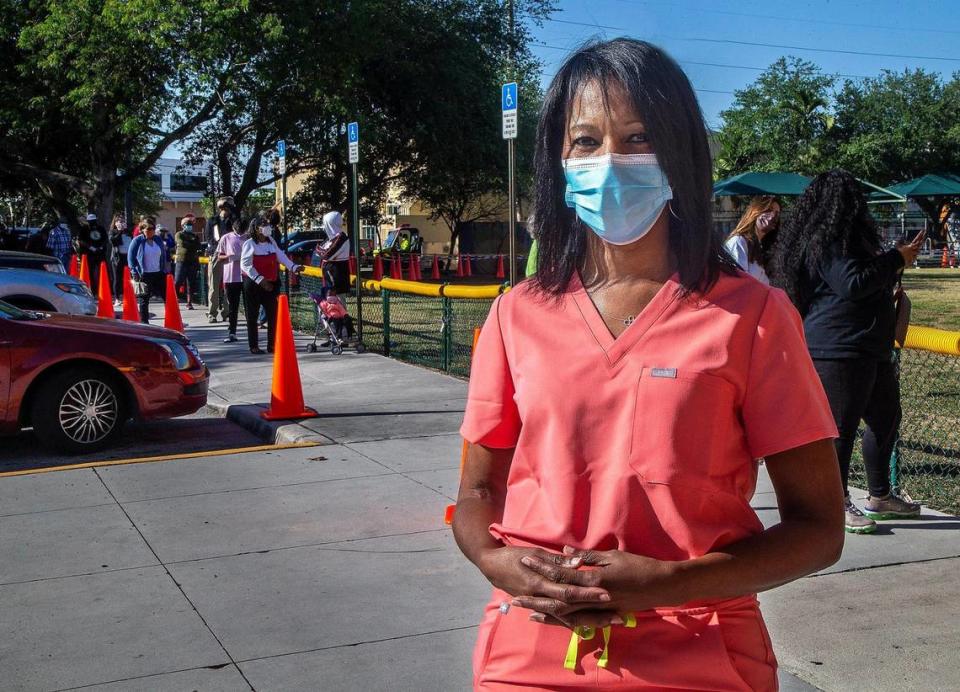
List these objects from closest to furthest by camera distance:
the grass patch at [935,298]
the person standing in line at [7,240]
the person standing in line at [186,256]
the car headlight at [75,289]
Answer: the car headlight at [75,289]
the grass patch at [935,298]
the person standing in line at [186,256]
the person standing in line at [7,240]

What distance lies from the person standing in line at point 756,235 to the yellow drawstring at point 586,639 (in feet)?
19.0

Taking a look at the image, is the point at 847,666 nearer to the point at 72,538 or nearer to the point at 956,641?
the point at 956,641

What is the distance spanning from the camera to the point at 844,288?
5.73 metres

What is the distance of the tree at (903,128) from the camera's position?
2101 inches

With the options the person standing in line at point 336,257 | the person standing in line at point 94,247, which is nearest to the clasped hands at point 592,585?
the person standing in line at point 336,257

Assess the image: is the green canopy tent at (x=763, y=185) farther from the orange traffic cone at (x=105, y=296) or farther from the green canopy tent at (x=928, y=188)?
the green canopy tent at (x=928, y=188)

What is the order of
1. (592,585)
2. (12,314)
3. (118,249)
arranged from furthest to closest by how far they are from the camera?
(118,249) → (12,314) → (592,585)

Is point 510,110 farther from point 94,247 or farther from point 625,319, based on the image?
point 94,247

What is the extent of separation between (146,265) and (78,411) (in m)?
9.94

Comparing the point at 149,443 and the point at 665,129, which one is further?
the point at 149,443

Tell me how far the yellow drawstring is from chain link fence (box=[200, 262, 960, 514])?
5317 millimetres

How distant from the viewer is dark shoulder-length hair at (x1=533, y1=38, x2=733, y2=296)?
1863mm

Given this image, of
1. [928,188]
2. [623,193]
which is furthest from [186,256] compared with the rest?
[928,188]

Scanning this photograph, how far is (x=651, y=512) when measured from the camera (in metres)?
1.71
